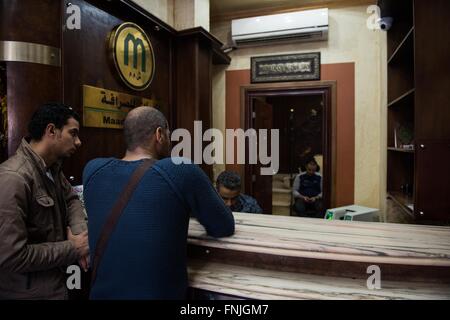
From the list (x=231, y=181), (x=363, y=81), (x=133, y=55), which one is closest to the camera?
(x=231, y=181)

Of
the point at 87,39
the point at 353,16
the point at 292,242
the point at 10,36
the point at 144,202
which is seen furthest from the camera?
the point at 353,16

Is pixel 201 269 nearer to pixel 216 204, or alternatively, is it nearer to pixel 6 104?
pixel 216 204

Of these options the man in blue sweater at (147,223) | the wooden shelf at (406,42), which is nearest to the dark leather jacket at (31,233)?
the man in blue sweater at (147,223)

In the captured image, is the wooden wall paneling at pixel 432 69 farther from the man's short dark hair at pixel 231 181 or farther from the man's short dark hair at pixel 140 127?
the man's short dark hair at pixel 140 127

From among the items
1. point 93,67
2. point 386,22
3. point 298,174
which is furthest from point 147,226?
point 298,174

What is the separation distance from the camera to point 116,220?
985 mm

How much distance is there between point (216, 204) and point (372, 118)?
322cm

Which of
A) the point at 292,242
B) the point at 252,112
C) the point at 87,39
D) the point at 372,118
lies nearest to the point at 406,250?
the point at 292,242

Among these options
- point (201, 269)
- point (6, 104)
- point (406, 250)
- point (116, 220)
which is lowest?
point (201, 269)

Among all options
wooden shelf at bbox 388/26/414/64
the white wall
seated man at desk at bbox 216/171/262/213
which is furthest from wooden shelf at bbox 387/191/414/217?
wooden shelf at bbox 388/26/414/64

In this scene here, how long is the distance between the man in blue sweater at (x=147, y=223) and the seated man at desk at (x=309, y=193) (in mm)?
3378

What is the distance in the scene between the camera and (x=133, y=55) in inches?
97.8

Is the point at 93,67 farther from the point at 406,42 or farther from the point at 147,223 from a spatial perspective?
the point at 406,42

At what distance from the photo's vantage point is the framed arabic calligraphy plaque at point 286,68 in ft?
12.4
